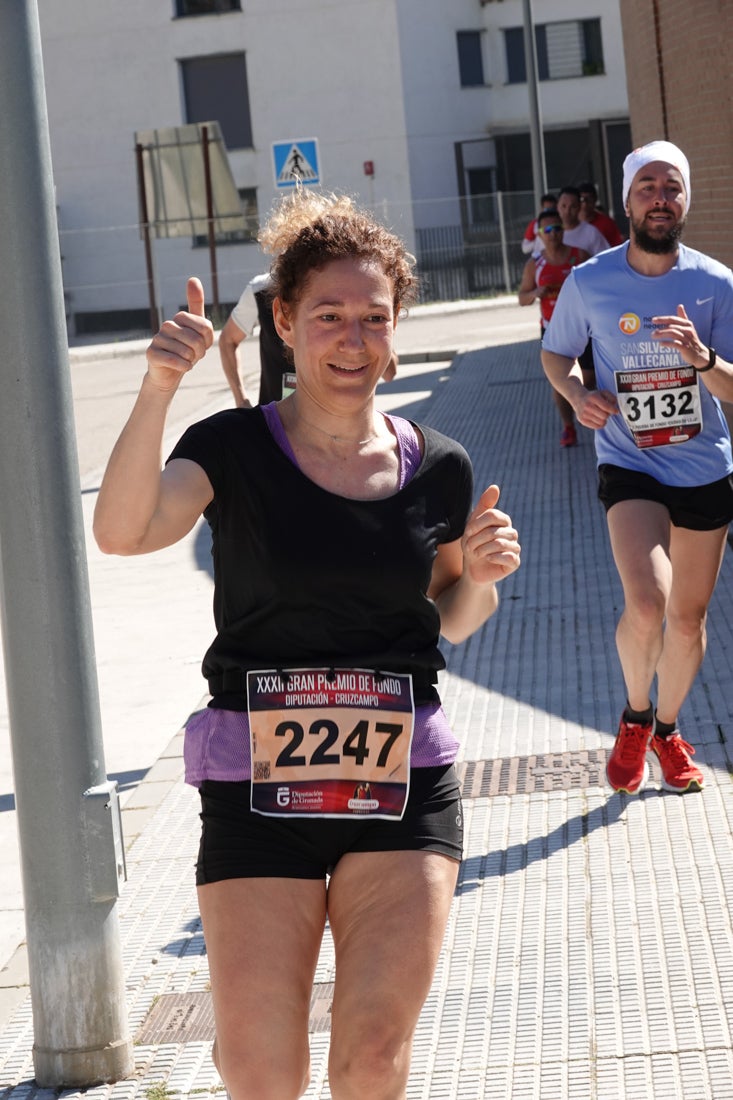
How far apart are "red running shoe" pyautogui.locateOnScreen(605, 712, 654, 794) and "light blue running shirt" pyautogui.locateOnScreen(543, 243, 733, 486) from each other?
82 cm

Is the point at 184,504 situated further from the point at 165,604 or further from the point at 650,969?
the point at 165,604

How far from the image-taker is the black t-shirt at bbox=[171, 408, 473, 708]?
3.12 m

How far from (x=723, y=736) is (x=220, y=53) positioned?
131ft

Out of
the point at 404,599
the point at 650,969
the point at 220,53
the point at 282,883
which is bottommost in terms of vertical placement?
the point at 650,969

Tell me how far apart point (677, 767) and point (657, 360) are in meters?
1.35

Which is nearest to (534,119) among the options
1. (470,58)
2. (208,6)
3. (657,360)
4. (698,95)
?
(698,95)

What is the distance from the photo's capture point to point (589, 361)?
22.0 ft

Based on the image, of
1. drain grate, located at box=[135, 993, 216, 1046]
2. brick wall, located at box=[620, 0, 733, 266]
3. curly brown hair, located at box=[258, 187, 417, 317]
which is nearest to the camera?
curly brown hair, located at box=[258, 187, 417, 317]

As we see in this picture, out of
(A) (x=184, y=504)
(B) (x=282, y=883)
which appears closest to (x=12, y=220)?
(A) (x=184, y=504)

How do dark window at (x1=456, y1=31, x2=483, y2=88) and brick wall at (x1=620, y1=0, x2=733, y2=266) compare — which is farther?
dark window at (x1=456, y1=31, x2=483, y2=88)

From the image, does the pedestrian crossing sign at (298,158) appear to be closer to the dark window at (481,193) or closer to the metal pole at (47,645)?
the metal pole at (47,645)

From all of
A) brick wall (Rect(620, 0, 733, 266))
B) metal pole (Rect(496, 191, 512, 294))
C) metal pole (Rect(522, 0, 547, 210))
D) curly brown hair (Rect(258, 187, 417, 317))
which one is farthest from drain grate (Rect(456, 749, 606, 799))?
metal pole (Rect(496, 191, 512, 294))

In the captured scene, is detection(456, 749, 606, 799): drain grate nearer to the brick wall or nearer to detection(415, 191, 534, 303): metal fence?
the brick wall

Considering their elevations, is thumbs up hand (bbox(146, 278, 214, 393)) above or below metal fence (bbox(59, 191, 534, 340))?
below
